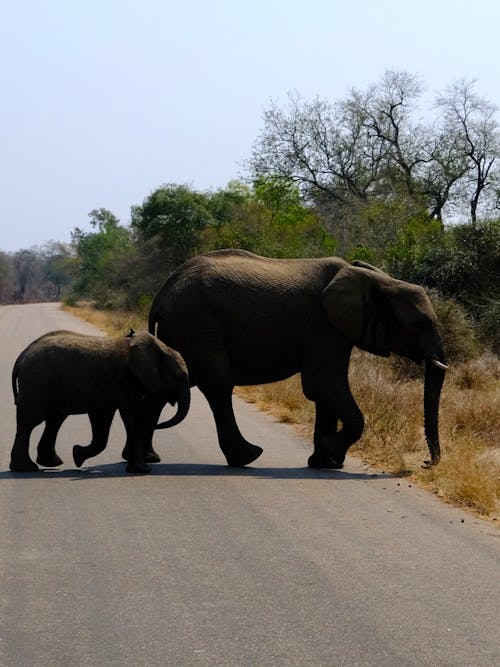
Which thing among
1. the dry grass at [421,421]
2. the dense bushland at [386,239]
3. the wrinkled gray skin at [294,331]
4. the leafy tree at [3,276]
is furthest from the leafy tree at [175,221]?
the leafy tree at [3,276]

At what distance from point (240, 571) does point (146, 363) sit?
4.02m

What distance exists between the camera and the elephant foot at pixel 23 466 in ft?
35.8

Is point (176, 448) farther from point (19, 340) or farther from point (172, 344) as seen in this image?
point (19, 340)

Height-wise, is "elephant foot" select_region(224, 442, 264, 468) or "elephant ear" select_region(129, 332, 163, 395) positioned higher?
"elephant ear" select_region(129, 332, 163, 395)

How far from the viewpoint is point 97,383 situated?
1091 cm

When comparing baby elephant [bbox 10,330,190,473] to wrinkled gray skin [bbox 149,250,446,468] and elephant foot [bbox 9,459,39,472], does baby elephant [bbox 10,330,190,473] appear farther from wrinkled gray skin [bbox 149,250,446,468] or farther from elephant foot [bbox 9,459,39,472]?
wrinkled gray skin [bbox 149,250,446,468]

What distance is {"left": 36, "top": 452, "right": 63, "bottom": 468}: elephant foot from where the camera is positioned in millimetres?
11320

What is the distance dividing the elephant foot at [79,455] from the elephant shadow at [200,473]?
2.8 inches

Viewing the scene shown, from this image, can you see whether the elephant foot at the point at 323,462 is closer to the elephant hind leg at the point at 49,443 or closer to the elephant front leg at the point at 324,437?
the elephant front leg at the point at 324,437

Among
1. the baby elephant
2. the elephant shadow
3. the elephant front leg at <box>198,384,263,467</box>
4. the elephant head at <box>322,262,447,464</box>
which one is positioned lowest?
the elephant shadow

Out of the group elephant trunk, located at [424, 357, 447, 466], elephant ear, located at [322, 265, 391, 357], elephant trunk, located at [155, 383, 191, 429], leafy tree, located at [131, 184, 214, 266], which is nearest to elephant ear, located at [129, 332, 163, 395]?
elephant trunk, located at [155, 383, 191, 429]

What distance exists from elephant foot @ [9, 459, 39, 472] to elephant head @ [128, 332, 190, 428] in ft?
3.86

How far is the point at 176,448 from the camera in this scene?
12773 mm

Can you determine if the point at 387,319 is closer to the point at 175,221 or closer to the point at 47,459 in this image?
the point at 47,459
